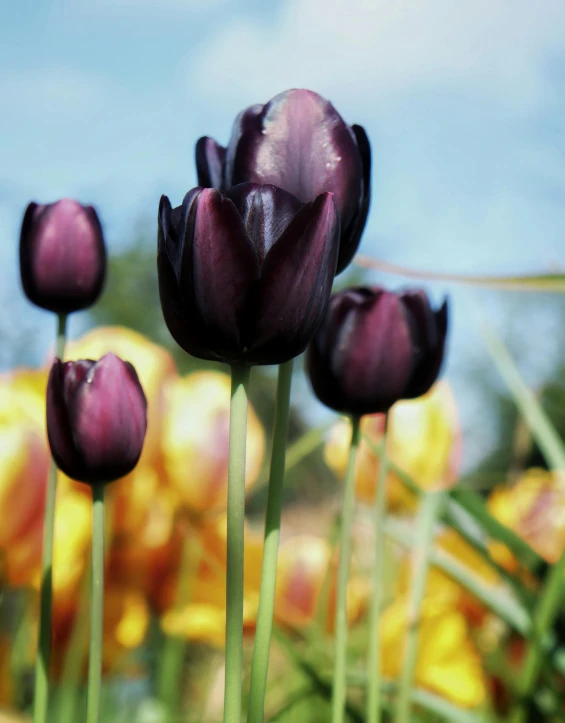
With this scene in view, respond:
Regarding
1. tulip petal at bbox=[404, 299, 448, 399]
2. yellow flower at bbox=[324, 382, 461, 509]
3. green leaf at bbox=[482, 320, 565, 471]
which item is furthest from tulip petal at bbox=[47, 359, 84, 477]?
yellow flower at bbox=[324, 382, 461, 509]

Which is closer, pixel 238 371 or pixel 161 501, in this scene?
pixel 238 371

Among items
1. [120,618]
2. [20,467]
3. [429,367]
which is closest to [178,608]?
[120,618]

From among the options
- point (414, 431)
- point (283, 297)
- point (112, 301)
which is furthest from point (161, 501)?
point (112, 301)

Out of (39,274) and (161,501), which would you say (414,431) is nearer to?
(161,501)

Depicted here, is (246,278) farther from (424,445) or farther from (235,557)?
(424,445)

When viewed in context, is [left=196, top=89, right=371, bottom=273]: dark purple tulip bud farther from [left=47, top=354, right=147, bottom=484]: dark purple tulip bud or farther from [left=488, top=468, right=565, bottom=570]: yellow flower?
[left=488, top=468, right=565, bottom=570]: yellow flower

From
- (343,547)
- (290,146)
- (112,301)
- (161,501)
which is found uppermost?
(290,146)

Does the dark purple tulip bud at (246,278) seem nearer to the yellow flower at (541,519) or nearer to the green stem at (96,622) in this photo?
the green stem at (96,622)
